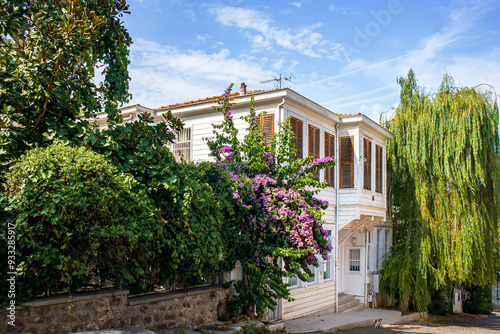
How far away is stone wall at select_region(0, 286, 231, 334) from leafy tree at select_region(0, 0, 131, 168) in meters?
2.21

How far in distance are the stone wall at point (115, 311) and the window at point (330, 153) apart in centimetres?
638

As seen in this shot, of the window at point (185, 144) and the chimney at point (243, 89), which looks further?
the window at point (185, 144)

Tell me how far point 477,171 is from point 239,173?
34.9 feet

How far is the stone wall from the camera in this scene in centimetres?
633

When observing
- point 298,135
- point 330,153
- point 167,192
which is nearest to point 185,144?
point 298,135

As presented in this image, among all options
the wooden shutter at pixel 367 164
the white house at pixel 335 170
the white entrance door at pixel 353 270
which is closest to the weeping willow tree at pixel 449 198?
the white entrance door at pixel 353 270

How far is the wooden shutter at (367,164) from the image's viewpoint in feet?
53.1

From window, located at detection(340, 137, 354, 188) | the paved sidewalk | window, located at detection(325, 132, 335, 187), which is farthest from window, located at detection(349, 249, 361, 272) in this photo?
window, located at detection(325, 132, 335, 187)

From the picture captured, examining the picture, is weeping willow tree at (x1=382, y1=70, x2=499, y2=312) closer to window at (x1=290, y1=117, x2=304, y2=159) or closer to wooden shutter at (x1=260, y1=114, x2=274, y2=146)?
window at (x1=290, y1=117, x2=304, y2=159)

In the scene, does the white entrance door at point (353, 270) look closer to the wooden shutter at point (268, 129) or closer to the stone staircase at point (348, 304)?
the stone staircase at point (348, 304)

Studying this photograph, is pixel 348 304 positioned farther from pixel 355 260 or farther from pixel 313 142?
pixel 313 142

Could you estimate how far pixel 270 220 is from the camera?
33.1ft

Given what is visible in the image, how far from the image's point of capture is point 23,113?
7.20 metres

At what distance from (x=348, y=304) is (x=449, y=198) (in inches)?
223
